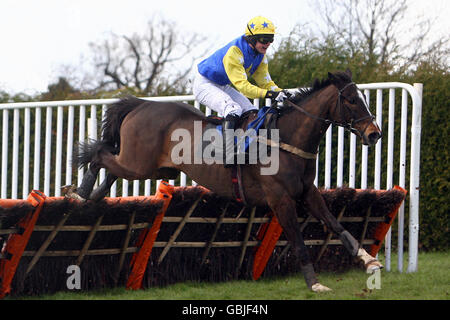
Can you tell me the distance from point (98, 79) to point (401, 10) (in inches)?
444

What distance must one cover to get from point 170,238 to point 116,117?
135cm

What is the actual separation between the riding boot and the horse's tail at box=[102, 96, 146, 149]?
3.42 ft

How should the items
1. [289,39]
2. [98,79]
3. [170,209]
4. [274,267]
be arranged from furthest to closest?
[98,79], [289,39], [274,267], [170,209]

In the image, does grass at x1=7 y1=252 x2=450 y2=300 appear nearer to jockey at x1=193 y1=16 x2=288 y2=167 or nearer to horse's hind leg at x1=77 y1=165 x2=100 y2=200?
jockey at x1=193 y1=16 x2=288 y2=167

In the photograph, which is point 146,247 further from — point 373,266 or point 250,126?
point 373,266

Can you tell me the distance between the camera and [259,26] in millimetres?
5445

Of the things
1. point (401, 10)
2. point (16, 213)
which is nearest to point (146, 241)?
point (16, 213)

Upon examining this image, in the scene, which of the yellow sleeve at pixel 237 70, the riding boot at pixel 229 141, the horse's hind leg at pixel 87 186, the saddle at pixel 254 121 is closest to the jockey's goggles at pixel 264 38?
the yellow sleeve at pixel 237 70

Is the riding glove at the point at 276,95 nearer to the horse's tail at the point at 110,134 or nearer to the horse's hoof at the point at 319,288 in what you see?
the horse's tail at the point at 110,134

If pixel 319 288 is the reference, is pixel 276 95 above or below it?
above

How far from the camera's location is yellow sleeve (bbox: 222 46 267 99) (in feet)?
17.6

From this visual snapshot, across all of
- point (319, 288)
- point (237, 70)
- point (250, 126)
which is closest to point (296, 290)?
point (319, 288)

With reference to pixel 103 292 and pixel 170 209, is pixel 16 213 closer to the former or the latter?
pixel 103 292

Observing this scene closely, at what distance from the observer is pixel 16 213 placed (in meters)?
4.47
